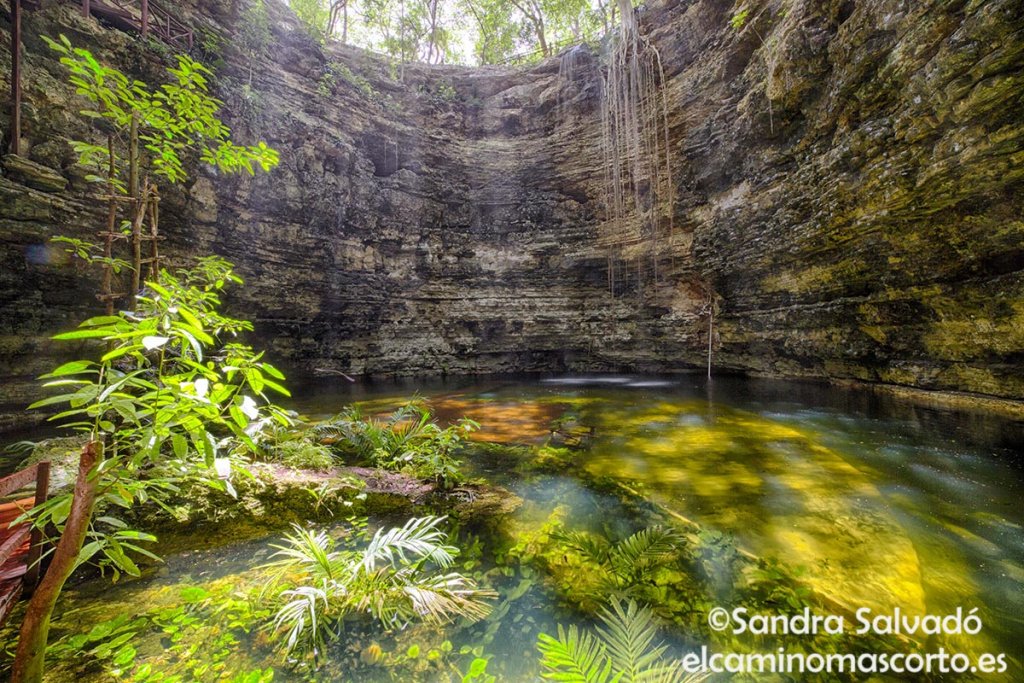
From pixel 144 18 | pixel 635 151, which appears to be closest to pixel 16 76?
pixel 144 18

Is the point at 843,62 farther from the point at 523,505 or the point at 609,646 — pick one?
the point at 609,646

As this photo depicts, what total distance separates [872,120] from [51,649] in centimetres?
1059

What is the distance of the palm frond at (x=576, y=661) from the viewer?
56.1 inches

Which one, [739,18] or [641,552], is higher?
[739,18]

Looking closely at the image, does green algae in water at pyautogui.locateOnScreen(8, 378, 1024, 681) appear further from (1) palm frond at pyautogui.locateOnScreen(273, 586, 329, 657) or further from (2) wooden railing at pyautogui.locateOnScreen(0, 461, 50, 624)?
(2) wooden railing at pyautogui.locateOnScreen(0, 461, 50, 624)

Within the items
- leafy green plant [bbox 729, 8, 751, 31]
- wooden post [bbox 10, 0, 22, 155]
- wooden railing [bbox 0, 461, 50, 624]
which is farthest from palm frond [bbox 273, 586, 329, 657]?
leafy green plant [bbox 729, 8, 751, 31]

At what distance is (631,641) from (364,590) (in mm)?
1381

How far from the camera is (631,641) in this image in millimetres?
1673

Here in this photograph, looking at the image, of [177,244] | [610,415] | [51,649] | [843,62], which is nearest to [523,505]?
[51,649]

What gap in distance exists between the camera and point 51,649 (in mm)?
1551

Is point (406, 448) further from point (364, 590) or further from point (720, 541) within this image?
point (720, 541)

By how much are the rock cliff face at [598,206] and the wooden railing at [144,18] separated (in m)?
0.35

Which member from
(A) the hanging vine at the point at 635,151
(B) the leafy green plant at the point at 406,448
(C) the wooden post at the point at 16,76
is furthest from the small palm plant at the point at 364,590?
(A) the hanging vine at the point at 635,151

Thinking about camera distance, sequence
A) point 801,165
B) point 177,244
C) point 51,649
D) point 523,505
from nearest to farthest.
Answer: point 51,649 < point 523,505 < point 801,165 < point 177,244
